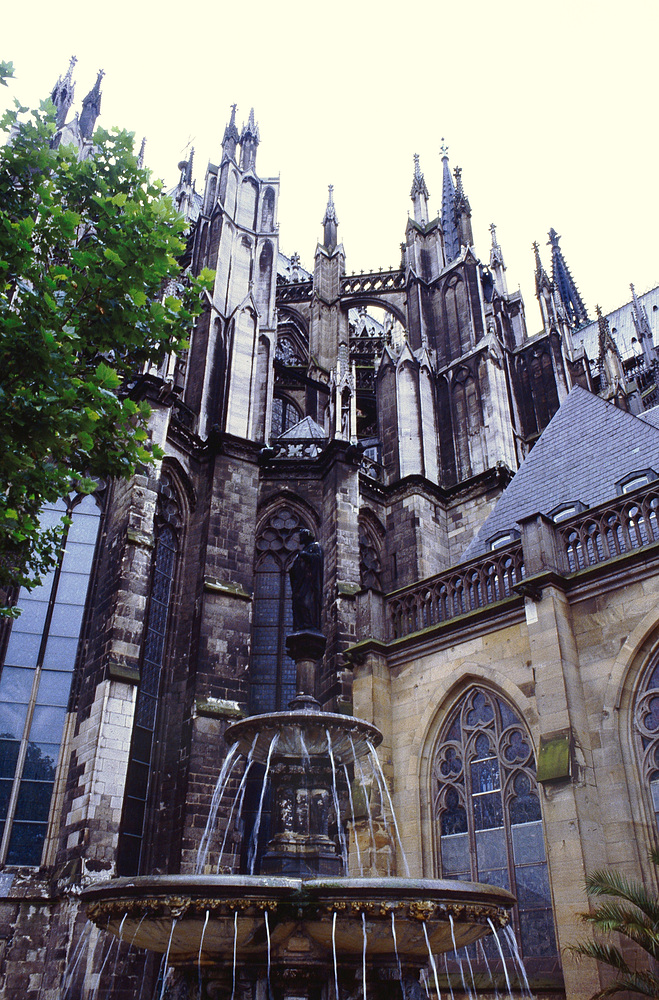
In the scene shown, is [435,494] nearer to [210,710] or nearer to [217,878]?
[210,710]

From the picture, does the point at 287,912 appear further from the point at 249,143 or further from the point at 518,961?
the point at 249,143

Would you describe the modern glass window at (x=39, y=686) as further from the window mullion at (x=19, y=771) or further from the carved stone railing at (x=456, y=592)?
the carved stone railing at (x=456, y=592)

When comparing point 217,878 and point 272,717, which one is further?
point 272,717

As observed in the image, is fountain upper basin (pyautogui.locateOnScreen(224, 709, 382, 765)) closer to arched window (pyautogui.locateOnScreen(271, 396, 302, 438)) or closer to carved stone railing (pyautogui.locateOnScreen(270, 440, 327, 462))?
carved stone railing (pyautogui.locateOnScreen(270, 440, 327, 462))

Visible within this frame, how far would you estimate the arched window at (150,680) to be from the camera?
43.5ft

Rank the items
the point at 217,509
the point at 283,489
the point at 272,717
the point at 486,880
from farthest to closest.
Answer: the point at 283,489, the point at 217,509, the point at 486,880, the point at 272,717

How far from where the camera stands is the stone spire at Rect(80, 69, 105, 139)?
963 inches

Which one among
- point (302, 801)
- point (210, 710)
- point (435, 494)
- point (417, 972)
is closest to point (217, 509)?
point (210, 710)

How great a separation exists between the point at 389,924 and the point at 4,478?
5377 millimetres

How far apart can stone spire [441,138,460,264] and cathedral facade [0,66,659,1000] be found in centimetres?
357

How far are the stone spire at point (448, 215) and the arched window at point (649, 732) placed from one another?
66.5ft

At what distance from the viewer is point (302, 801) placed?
26.1 ft

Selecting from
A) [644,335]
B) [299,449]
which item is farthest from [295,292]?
[644,335]

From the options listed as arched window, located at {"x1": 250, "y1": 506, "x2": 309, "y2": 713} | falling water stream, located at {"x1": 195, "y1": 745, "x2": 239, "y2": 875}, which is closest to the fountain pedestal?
falling water stream, located at {"x1": 195, "y1": 745, "x2": 239, "y2": 875}
